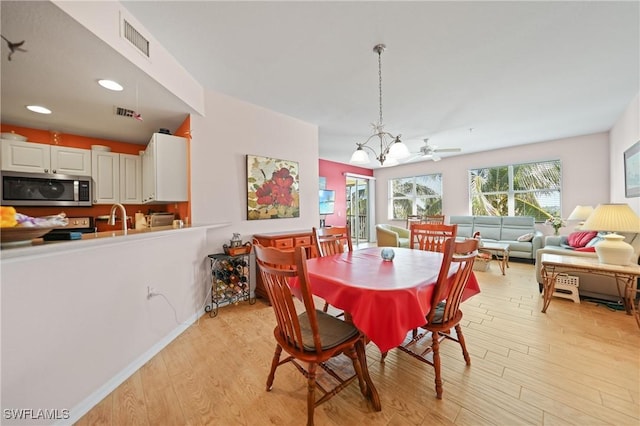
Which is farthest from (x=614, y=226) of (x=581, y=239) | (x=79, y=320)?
(x=79, y=320)

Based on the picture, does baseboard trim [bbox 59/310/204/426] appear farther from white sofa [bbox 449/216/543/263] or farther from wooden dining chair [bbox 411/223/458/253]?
white sofa [bbox 449/216/543/263]

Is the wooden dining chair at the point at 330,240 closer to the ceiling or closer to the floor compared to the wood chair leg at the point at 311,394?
closer to the ceiling

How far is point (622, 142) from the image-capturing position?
3721mm

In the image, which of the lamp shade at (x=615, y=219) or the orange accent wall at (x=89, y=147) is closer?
the lamp shade at (x=615, y=219)

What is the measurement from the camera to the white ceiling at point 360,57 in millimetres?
1679

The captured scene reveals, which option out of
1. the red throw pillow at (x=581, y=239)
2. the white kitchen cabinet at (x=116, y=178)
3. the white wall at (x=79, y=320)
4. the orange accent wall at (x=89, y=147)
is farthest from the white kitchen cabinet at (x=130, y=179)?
the red throw pillow at (x=581, y=239)

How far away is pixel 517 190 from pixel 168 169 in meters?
7.23

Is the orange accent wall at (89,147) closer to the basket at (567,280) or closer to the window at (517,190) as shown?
the basket at (567,280)

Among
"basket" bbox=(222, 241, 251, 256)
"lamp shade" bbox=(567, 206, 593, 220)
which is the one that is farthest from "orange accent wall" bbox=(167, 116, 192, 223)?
"lamp shade" bbox=(567, 206, 593, 220)

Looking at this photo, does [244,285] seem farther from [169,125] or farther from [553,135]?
[553,135]

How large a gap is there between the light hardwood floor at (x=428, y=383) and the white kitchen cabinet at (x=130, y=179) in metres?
2.26

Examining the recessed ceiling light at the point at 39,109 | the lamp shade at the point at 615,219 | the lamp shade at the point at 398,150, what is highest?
the recessed ceiling light at the point at 39,109

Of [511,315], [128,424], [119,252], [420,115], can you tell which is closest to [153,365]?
[128,424]

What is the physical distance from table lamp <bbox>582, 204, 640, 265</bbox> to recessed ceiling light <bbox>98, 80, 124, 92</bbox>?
475cm
